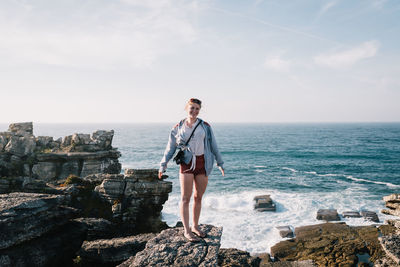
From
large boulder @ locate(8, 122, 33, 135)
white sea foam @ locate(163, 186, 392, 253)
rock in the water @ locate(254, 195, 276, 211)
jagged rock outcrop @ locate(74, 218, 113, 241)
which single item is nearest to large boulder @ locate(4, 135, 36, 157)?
large boulder @ locate(8, 122, 33, 135)

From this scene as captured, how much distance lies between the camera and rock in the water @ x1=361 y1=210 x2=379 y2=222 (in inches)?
1002

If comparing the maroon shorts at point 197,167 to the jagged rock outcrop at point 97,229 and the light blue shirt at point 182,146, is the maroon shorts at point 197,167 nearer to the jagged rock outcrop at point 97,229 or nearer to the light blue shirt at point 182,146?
the light blue shirt at point 182,146

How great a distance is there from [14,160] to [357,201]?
37.9m

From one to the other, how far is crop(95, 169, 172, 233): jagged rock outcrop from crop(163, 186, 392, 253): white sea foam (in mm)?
10255

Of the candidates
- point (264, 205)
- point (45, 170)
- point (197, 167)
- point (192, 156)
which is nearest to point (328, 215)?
point (264, 205)

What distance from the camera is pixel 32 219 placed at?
761 cm

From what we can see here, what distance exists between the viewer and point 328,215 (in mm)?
26438

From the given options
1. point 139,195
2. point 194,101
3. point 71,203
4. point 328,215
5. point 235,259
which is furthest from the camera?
point 328,215

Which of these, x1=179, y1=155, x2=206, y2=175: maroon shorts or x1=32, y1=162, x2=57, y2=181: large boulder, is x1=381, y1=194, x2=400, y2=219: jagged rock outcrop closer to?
x1=179, y1=155, x2=206, y2=175: maroon shorts

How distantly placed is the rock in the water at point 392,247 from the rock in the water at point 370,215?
68.5 ft

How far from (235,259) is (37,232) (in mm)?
6648

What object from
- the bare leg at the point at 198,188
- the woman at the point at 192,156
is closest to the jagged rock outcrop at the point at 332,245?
the bare leg at the point at 198,188

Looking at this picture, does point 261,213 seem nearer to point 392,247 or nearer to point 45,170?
point 392,247

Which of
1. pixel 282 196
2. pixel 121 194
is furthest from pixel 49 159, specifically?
pixel 282 196
